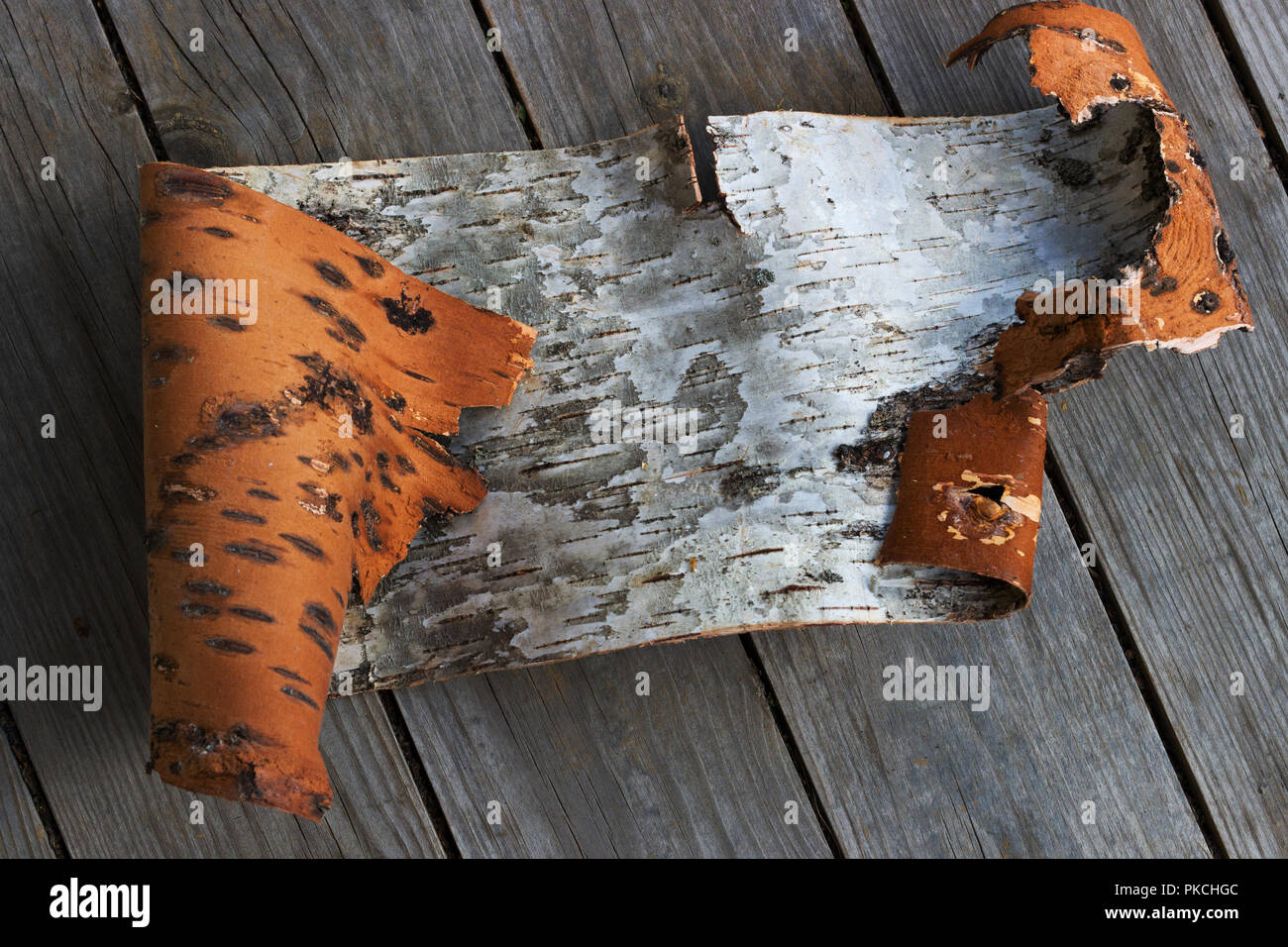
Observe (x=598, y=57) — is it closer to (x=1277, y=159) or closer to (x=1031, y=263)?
(x=1031, y=263)

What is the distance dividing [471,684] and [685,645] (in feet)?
1.65

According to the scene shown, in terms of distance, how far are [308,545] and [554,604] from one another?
22.4 inches

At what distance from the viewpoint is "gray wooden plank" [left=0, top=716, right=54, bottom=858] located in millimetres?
2021

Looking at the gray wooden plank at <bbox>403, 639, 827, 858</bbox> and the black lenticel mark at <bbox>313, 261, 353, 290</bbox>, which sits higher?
the black lenticel mark at <bbox>313, 261, 353, 290</bbox>

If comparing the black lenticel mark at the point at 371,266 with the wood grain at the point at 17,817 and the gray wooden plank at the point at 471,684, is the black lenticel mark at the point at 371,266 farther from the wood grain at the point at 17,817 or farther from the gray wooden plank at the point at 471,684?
the wood grain at the point at 17,817

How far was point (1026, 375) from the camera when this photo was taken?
5.86 feet

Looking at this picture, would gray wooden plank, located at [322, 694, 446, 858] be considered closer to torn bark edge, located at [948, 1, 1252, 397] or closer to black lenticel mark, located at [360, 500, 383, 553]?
black lenticel mark, located at [360, 500, 383, 553]

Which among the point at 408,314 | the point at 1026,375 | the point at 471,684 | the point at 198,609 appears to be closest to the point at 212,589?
the point at 198,609

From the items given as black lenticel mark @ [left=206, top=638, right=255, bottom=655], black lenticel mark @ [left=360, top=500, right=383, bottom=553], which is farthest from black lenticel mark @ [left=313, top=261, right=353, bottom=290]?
black lenticel mark @ [left=206, top=638, right=255, bottom=655]

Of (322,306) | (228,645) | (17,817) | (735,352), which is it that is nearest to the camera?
(228,645)

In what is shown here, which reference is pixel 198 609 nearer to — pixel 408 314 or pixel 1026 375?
pixel 408 314

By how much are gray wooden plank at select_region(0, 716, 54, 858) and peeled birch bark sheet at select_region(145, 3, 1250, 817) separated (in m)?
0.83

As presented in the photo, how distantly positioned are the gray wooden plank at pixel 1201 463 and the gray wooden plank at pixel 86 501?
5.77 feet

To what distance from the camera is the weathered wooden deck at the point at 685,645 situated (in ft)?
6.70
